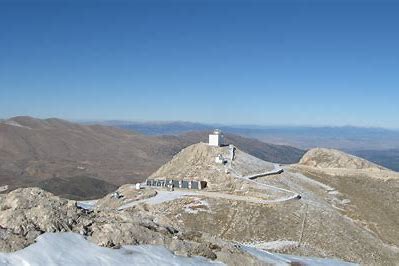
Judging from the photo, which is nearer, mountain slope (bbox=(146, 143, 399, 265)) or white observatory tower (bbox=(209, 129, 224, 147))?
mountain slope (bbox=(146, 143, 399, 265))

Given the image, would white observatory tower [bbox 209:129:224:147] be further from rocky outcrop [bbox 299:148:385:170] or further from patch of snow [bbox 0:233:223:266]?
patch of snow [bbox 0:233:223:266]

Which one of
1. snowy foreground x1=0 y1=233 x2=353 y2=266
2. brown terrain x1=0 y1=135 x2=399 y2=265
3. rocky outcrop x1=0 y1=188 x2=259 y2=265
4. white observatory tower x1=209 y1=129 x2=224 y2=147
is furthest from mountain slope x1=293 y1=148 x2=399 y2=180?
snowy foreground x1=0 y1=233 x2=353 y2=266

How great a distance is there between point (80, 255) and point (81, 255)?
0.05m

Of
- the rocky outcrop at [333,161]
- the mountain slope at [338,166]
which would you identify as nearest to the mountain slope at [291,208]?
the mountain slope at [338,166]

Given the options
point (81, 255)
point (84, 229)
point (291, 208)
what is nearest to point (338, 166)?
point (291, 208)

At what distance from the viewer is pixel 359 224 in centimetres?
7875

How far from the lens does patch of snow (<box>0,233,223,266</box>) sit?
21.8 metres

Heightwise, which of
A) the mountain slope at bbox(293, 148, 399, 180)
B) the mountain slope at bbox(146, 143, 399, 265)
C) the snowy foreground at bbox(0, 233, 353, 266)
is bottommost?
the mountain slope at bbox(146, 143, 399, 265)

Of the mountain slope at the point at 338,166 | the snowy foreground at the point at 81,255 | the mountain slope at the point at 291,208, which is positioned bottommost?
the mountain slope at the point at 291,208

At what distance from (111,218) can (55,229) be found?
5.13 metres

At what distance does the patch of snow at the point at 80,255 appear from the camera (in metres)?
21.8

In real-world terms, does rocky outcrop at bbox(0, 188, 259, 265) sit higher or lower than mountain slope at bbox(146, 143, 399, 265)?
higher

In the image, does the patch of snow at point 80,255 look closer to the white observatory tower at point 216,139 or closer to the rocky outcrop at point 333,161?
the white observatory tower at point 216,139

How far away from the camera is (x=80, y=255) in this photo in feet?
75.2
